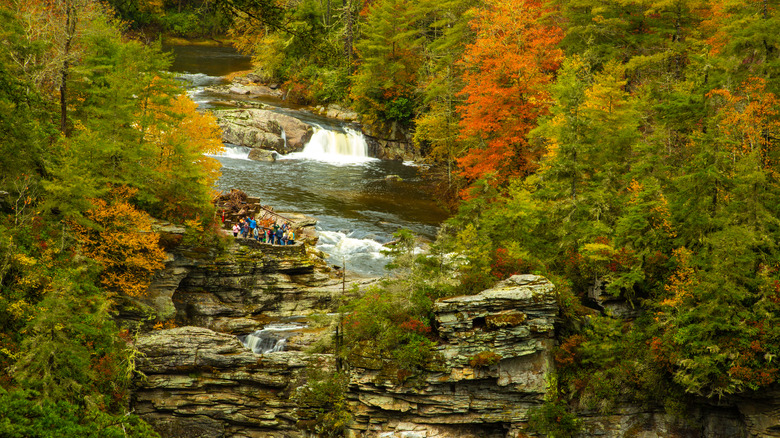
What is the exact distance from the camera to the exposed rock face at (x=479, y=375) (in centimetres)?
2159

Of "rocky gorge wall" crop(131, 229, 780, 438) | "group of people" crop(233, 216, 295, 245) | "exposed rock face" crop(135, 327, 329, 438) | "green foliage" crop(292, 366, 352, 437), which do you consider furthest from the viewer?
"group of people" crop(233, 216, 295, 245)

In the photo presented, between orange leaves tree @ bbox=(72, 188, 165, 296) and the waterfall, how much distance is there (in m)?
27.5

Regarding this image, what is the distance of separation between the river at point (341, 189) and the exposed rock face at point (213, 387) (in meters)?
9.23

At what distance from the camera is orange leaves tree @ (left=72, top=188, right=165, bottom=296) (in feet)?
77.8

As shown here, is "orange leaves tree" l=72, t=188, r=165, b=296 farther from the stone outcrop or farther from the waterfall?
the stone outcrop

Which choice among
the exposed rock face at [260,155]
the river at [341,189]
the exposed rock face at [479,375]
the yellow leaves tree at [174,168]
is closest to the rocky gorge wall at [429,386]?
the exposed rock face at [479,375]

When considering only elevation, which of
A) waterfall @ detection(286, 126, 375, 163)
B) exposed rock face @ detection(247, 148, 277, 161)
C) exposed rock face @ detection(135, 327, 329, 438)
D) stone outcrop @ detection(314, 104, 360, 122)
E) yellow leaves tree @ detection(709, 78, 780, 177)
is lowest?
exposed rock face @ detection(135, 327, 329, 438)

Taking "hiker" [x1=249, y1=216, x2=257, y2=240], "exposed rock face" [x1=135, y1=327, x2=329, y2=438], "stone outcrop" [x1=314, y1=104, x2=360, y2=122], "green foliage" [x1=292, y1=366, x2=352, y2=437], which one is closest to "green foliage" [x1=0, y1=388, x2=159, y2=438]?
"exposed rock face" [x1=135, y1=327, x2=329, y2=438]

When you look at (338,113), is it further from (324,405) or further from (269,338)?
(324,405)

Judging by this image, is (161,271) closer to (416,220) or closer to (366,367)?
(366,367)

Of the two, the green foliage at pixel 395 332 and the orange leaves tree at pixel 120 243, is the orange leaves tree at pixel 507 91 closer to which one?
the green foliage at pixel 395 332

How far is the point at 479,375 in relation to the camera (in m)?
21.6

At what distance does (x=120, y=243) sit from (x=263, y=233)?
8.99 metres

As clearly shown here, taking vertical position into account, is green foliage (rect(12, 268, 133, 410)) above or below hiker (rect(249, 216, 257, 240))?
below
